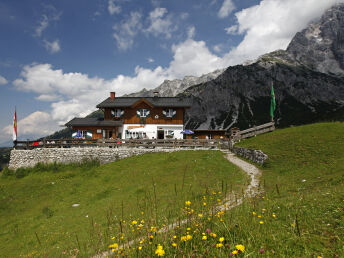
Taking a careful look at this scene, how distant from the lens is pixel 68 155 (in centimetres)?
2747

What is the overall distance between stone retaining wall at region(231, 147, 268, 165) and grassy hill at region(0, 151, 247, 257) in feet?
9.54

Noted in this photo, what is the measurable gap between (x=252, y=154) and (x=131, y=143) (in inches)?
688

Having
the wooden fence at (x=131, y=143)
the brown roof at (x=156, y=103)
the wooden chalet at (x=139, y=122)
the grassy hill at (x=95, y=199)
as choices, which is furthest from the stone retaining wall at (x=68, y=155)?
the brown roof at (x=156, y=103)

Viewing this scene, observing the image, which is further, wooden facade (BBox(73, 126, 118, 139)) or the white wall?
the white wall

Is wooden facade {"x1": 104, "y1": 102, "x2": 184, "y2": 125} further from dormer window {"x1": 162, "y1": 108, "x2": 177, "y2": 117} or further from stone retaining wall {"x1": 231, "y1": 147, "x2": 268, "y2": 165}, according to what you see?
stone retaining wall {"x1": 231, "y1": 147, "x2": 268, "y2": 165}

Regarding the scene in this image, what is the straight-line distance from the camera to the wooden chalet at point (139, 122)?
35.7 metres

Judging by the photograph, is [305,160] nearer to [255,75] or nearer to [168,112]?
[168,112]

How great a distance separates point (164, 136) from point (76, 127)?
1769 centimetres

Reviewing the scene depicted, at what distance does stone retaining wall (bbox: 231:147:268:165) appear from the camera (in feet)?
54.1

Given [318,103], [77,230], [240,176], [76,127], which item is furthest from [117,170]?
[318,103]

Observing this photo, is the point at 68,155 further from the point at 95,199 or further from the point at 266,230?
the point at 266,230

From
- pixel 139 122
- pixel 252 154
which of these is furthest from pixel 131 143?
pixel 252 154

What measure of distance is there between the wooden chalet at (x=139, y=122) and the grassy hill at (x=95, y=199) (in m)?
13.1

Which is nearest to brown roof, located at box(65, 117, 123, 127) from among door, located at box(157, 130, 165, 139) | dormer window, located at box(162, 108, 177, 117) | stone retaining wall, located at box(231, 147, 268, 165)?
door, located at box(157, 130, 165, 139)
